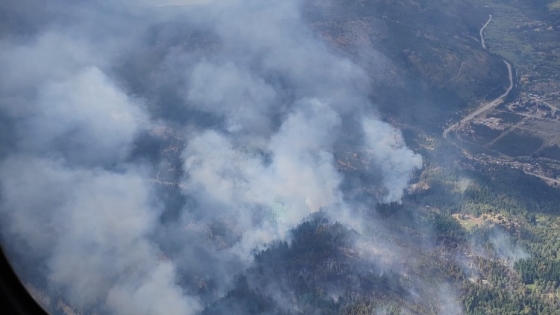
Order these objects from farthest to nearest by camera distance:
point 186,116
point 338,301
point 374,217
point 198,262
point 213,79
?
point 213,79, point 186,116, point 374,217, point 198,262, point 338,301

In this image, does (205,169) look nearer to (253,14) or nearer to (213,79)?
(213,79)

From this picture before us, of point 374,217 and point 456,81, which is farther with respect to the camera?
point 456,81

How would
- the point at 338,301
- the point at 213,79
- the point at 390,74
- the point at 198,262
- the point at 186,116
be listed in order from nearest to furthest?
the point at 338,301 → the point at 198,262 → the point at 186,116 → the point at 213,79 → the point at 390,74

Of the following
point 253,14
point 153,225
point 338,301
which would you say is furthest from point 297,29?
Answer: point 338,301

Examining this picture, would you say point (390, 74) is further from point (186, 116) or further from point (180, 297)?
point (180, 297)

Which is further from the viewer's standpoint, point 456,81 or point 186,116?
point 456,81

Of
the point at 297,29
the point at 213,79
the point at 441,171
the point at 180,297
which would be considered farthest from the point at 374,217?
the point at 297,29

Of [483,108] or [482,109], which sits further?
[483,108]

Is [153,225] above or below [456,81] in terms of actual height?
above

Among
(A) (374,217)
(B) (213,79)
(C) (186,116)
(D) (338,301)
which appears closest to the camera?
(D) (338,301)
